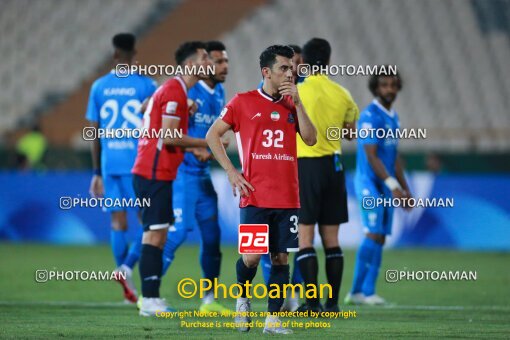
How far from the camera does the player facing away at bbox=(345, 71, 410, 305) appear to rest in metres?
10.5

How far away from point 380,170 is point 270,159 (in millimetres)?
3164

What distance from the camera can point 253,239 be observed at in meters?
7.43

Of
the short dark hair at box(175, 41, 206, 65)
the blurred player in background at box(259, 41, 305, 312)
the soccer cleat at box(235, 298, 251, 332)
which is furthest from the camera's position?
the blurred player in background at box(259, 41, 305, 312)

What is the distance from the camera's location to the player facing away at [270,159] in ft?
24.6

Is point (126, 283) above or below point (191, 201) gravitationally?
below

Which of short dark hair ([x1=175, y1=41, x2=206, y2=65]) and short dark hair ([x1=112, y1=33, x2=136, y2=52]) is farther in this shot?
short dark hair ([x1=112, y1=33, x2=136, y2=52])

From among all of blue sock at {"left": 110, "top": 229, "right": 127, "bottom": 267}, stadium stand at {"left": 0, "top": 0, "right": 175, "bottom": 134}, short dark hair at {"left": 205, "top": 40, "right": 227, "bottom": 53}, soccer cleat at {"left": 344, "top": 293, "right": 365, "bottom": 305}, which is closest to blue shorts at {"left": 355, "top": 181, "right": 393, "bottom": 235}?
soccer cleat at {"left": 344, "top": 293, "right": 365, "bottom": 305}

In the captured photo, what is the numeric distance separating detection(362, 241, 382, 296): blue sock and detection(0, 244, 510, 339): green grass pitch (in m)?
0.29

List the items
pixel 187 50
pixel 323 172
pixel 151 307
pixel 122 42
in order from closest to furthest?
pixel 151 307
pixel 187 50
pixel 323 172
pixel 122 42

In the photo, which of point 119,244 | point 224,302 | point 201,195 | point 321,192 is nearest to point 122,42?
point 201,195

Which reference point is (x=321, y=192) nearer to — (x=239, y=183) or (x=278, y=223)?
(x=278, y=223)

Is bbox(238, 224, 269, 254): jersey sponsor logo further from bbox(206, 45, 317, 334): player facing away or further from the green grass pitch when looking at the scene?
the green grass pitch

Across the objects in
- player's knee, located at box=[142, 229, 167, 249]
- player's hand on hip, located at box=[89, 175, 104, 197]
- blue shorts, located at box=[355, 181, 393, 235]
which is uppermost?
player's hand on hip, located at box=[89, 175, 104, 197]

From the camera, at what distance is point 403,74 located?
25.3 meters
